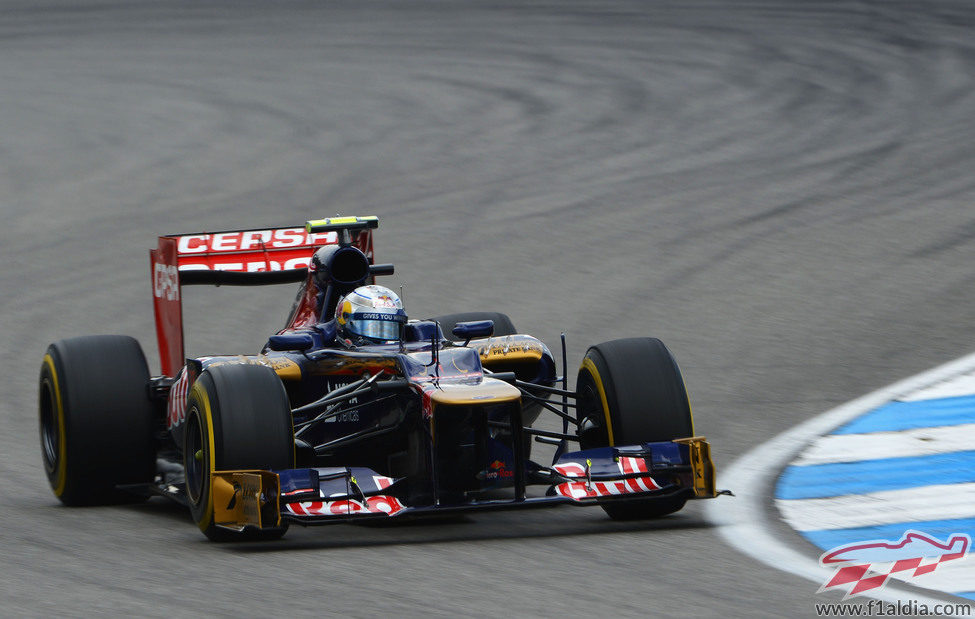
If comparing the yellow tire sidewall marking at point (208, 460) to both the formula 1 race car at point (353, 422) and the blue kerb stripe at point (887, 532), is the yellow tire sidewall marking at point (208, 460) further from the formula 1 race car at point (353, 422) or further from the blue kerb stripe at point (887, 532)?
the blue kerb stripe at point (887, 532)

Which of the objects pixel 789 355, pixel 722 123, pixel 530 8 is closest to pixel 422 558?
pixel 789 355

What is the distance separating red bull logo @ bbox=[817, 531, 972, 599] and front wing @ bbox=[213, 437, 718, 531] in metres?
1.00

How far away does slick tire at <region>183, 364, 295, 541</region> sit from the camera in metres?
7.89

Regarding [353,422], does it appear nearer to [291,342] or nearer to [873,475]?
[291,342]

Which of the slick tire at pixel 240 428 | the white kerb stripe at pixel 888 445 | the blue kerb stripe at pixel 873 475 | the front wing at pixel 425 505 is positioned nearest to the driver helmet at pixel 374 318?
the slick tire at pixel 240 428

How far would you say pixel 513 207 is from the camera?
18.2 meters

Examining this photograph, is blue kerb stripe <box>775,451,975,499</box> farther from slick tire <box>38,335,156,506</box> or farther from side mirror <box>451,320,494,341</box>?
slick tire <box>38,335,156,506</box>

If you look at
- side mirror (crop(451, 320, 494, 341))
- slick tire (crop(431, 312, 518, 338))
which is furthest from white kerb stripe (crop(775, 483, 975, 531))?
slick tire (crop(431, 312, 518, 338))

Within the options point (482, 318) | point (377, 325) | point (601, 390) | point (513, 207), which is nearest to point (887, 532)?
point (601, 390)

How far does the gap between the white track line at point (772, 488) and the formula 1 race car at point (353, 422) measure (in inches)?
12.7

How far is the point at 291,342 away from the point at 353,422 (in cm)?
52

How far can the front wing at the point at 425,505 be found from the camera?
7.76m

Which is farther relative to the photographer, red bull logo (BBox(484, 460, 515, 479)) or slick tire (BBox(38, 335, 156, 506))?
slick tire (BBox(38, 335, 156, 506))

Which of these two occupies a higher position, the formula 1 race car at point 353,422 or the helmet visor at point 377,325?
the helmet visor at point 377,325
